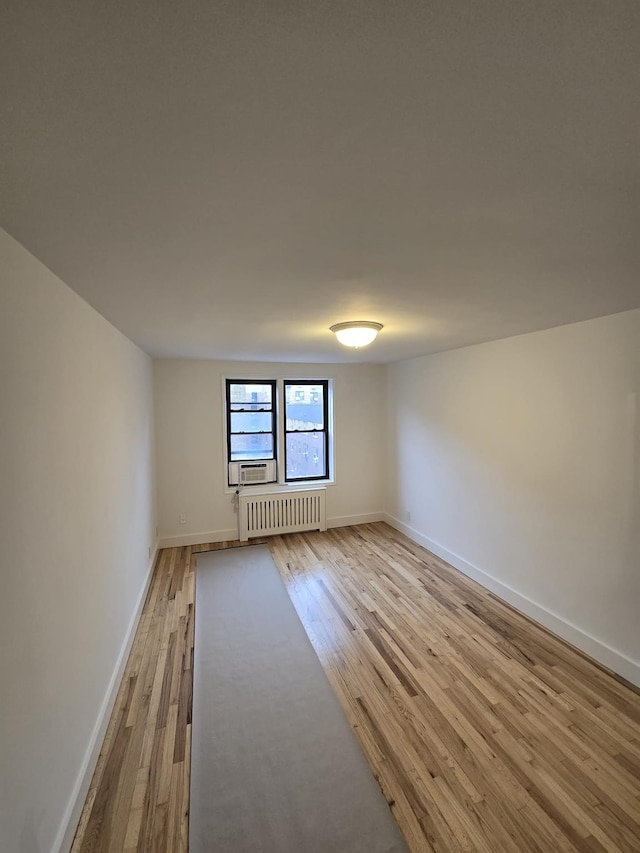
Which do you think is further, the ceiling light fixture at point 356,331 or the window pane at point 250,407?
the window pane at point 250,407

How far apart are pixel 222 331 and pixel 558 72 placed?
2518 millimetres

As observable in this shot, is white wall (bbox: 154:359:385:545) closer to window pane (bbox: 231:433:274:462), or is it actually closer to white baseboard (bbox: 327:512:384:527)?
white baseboard (bbox: 327:512:384:527)

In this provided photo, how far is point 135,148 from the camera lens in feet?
2.73

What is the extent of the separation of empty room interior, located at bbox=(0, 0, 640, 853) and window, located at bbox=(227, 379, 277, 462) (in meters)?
0.88

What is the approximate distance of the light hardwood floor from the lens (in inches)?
65.3

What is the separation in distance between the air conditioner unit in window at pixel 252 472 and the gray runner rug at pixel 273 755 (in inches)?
82.5

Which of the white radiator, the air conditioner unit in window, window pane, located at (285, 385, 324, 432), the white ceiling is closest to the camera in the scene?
the white ceiling

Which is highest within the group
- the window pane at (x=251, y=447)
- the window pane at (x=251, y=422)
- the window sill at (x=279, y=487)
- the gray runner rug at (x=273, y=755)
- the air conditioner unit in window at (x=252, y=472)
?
the window pane at (x=251, y=422)

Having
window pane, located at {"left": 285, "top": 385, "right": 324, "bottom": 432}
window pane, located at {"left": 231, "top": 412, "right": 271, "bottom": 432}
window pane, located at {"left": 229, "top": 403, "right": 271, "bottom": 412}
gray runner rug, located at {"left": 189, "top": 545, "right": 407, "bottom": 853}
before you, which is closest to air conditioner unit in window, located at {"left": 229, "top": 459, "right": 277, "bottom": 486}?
window pane, located at {"left": 231, "top": 412, "right": 271, "bottom": 432}

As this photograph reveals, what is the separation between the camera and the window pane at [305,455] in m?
5.42

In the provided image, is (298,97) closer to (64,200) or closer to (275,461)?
(64,200)

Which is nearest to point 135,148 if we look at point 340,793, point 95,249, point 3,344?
point 95,249

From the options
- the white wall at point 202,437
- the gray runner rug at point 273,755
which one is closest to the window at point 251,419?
the white wall at point 202,437

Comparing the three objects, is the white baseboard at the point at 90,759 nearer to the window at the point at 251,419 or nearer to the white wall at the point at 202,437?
the white wall at the point at 202,437
